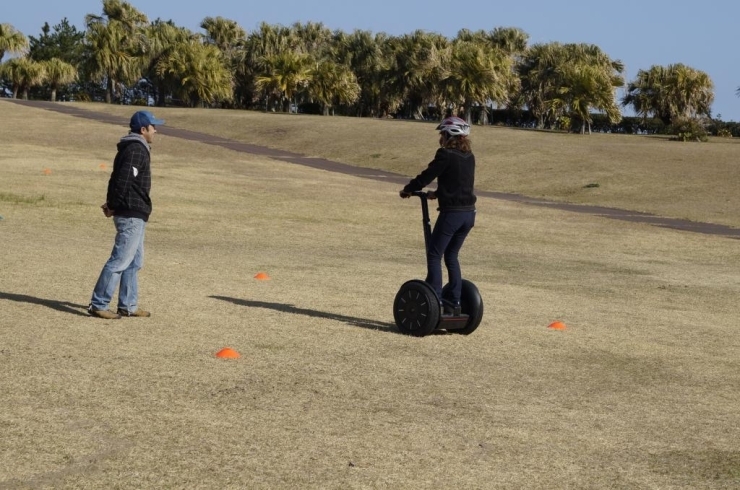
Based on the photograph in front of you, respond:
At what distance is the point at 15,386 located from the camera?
8.40 m

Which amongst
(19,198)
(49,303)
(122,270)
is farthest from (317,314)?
(19,198)

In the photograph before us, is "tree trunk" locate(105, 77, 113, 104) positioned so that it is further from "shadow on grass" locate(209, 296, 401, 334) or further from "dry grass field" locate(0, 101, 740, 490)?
"shadow on grass" locate(209, 296, 401, 334)

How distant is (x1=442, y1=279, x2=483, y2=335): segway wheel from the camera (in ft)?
37.7

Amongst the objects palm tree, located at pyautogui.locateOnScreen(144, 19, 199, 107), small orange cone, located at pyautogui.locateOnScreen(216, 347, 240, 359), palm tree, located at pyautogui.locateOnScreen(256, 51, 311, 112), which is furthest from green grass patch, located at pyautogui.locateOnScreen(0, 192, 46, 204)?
palm tree, located at pyautogui.locateOnScreen(144, 19, 199, 107)

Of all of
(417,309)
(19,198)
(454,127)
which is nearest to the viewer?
(454,127)

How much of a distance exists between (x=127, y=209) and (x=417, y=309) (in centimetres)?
313

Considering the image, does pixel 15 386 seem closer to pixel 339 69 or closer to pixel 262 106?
pixel 339 69

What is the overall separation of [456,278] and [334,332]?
1.36 metres

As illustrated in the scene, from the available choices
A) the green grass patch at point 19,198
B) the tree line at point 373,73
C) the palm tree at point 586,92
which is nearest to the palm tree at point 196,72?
the tree line at point 373,73

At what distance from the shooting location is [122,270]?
11656 mm

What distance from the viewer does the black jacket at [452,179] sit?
36.4 ft

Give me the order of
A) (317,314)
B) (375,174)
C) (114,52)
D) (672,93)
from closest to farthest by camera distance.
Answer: (317,314) < (375,174) < (672,93) < (114,52)

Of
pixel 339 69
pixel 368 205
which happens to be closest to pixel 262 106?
pixel 339 69

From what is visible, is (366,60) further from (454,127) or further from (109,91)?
(454,127)
